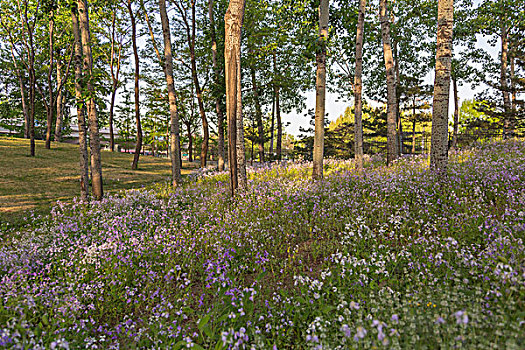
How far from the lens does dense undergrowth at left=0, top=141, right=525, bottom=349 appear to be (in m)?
2.42

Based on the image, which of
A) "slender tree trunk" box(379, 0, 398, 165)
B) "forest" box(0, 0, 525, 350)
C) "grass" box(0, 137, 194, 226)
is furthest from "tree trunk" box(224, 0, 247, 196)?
"grass" box(0, 137, 194, 226)

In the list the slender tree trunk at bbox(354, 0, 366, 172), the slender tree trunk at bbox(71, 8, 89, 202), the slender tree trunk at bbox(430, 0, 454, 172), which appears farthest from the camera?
the slender tree trunk at bbox(354, 0, 366, 172)

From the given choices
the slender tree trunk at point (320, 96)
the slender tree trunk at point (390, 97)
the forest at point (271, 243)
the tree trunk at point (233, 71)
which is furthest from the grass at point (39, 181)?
the slender tree trunk at point (390, 97)

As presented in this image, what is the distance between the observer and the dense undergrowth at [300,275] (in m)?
2.42

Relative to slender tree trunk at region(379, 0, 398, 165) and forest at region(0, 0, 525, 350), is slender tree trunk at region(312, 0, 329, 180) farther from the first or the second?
slender tree trunk at region(379, 0, 398, 165)

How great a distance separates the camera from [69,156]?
71.2 feet

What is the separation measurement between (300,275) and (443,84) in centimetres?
605

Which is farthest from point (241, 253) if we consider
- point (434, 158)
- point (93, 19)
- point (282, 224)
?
point (93, 19)

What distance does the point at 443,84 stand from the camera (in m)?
6.33

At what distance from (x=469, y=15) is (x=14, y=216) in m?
35.1

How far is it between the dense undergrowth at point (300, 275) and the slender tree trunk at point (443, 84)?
62 cm

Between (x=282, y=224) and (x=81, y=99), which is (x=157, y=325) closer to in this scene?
(x=282, y=224)

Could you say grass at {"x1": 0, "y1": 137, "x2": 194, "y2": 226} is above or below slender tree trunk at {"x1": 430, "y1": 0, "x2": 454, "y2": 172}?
below

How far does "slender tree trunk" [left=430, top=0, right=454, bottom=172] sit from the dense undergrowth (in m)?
0.62
